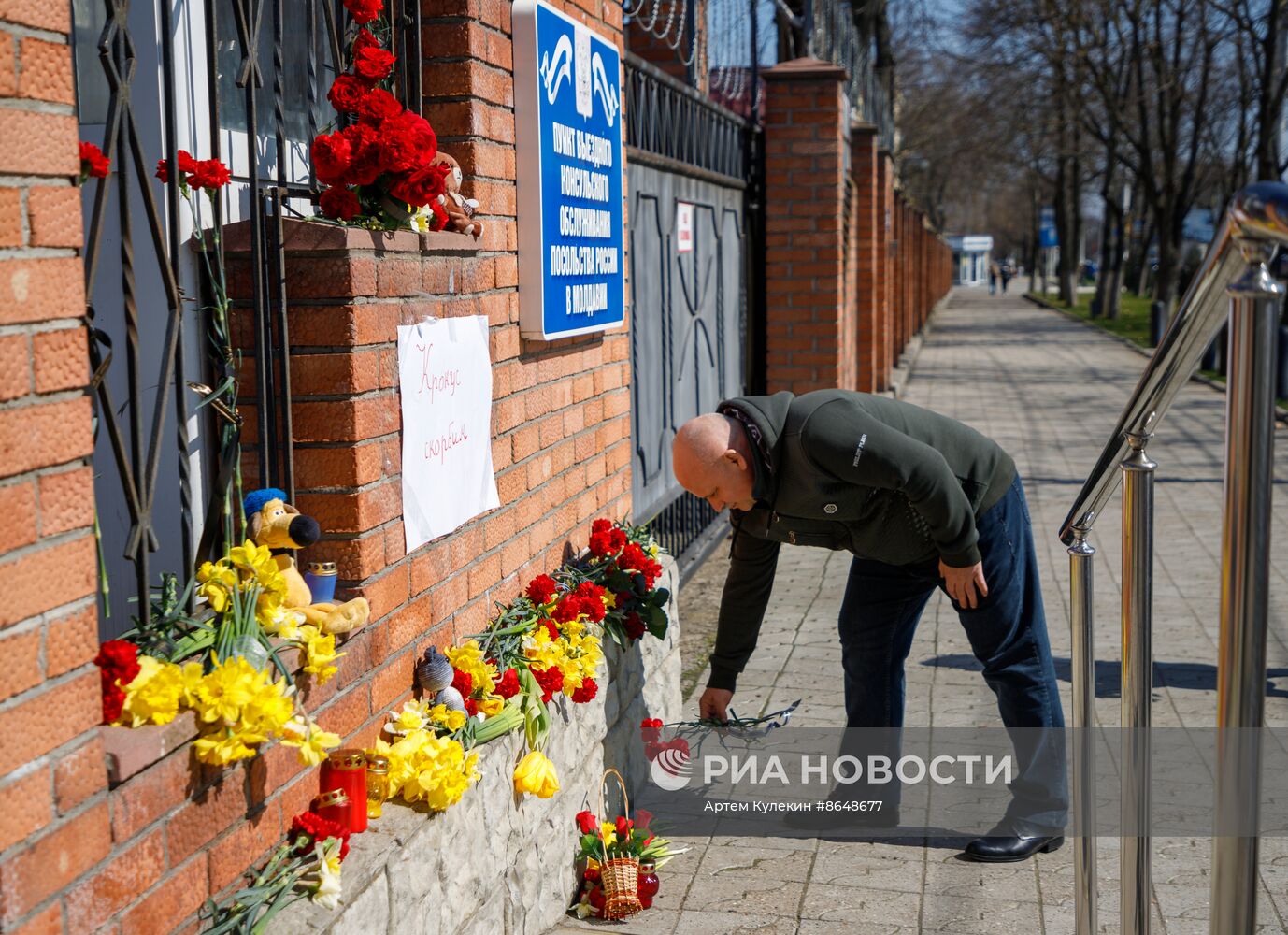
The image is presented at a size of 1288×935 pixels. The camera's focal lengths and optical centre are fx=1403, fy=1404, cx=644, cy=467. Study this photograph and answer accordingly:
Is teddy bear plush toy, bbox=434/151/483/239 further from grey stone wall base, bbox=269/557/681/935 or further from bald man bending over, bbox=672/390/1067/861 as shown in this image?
grey stone wall base, bbox=269/557/681/935

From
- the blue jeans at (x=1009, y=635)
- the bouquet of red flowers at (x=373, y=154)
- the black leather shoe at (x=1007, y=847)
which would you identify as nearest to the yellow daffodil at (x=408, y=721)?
the bouquet of red flowers at (x=373, y=154)

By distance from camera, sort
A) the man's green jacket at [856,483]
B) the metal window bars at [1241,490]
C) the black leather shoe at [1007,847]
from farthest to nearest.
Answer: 1. the black leather shoe at [1007,847]
2. the man's green jacket at [856,483]
3. the metal window bars at [1241,490]

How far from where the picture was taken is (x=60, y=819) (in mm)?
1866

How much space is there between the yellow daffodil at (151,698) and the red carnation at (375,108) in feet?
4.17

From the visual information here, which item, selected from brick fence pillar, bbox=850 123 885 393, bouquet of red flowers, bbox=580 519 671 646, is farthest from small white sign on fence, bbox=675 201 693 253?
brick fence pillar, bbox=850 123 885 393

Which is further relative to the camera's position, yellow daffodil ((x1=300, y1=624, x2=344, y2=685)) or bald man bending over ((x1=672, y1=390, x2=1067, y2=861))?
bald man bending over ((x1=672, y1=390, x2=1067, y2=861))

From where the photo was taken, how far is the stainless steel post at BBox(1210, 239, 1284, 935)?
6.52ft

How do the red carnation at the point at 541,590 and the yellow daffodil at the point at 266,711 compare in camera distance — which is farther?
the red carnation at the point at 541,590

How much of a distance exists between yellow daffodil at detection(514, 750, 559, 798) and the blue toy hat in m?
1.02

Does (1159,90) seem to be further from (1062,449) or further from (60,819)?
(60,819)

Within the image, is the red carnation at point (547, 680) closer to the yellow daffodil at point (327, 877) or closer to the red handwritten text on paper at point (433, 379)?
the red handwritten text on paper at point (433, 379)

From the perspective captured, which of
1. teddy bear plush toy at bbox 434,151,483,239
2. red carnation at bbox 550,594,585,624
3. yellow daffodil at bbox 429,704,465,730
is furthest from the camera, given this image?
red carnation at bbox 550,594,585,624

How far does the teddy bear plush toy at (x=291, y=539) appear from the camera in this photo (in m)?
2.55

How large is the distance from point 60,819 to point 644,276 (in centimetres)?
477
